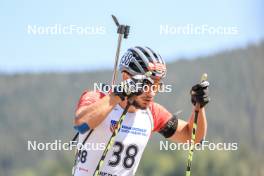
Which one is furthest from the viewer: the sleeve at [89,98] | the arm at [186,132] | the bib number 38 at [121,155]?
the arm at [186,132]

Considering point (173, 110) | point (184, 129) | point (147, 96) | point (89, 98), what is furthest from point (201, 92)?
point (173, 110)

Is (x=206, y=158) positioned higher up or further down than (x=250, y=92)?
further down

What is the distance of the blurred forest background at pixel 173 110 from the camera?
2889 inches

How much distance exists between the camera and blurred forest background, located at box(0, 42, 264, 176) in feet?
241

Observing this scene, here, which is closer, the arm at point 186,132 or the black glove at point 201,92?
the black glove at point 201,92

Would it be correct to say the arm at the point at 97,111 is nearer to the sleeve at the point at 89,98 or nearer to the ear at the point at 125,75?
the sleeve at the point at 89,98

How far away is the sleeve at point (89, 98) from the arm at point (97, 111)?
0.44ft

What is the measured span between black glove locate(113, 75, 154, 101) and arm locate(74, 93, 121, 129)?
0.06 meters

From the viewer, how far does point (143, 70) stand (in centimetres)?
825

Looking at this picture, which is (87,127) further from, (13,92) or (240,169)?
(13,92)

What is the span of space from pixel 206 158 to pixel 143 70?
61601mm

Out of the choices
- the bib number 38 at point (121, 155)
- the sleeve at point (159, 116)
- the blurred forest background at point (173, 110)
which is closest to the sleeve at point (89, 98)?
the bib number 38 at point (121, 155)

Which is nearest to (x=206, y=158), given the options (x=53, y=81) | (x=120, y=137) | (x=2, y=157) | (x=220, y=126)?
(x=220, y=126)

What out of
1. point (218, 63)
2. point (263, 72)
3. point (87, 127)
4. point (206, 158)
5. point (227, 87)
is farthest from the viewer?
point (218, 63)
